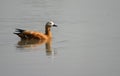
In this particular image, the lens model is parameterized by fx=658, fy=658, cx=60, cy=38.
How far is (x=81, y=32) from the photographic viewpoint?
1659 cm

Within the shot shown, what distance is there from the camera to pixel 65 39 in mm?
15930

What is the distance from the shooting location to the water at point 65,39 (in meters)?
12.9

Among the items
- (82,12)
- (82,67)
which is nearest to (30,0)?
(82,12)

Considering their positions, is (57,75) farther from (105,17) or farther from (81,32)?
(105,17)

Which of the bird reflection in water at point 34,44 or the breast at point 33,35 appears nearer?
the bird reflection in water at point 34,44

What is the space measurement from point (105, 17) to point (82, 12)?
968 mm

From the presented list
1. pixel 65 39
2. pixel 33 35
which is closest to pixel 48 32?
pixel 33 35

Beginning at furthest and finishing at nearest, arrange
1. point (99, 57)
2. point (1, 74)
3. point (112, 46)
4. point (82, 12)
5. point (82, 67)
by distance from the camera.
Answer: point (82, 12) < point (112, 46) < point (99, 57) < point (82, 67) < point (1, 74)

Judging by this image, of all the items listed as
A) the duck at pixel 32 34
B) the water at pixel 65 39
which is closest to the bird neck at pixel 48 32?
the duck at pixel 32 34

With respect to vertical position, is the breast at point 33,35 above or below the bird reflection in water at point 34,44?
above

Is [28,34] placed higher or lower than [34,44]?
higher

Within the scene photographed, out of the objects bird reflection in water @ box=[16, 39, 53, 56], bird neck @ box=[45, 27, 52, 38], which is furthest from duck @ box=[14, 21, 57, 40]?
bird reflection in water @ box=[16, 39, 53, 56]

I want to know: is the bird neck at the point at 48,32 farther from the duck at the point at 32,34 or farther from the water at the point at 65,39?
the water at the point at 65,39

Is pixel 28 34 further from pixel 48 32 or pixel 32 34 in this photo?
pixel 48 32
